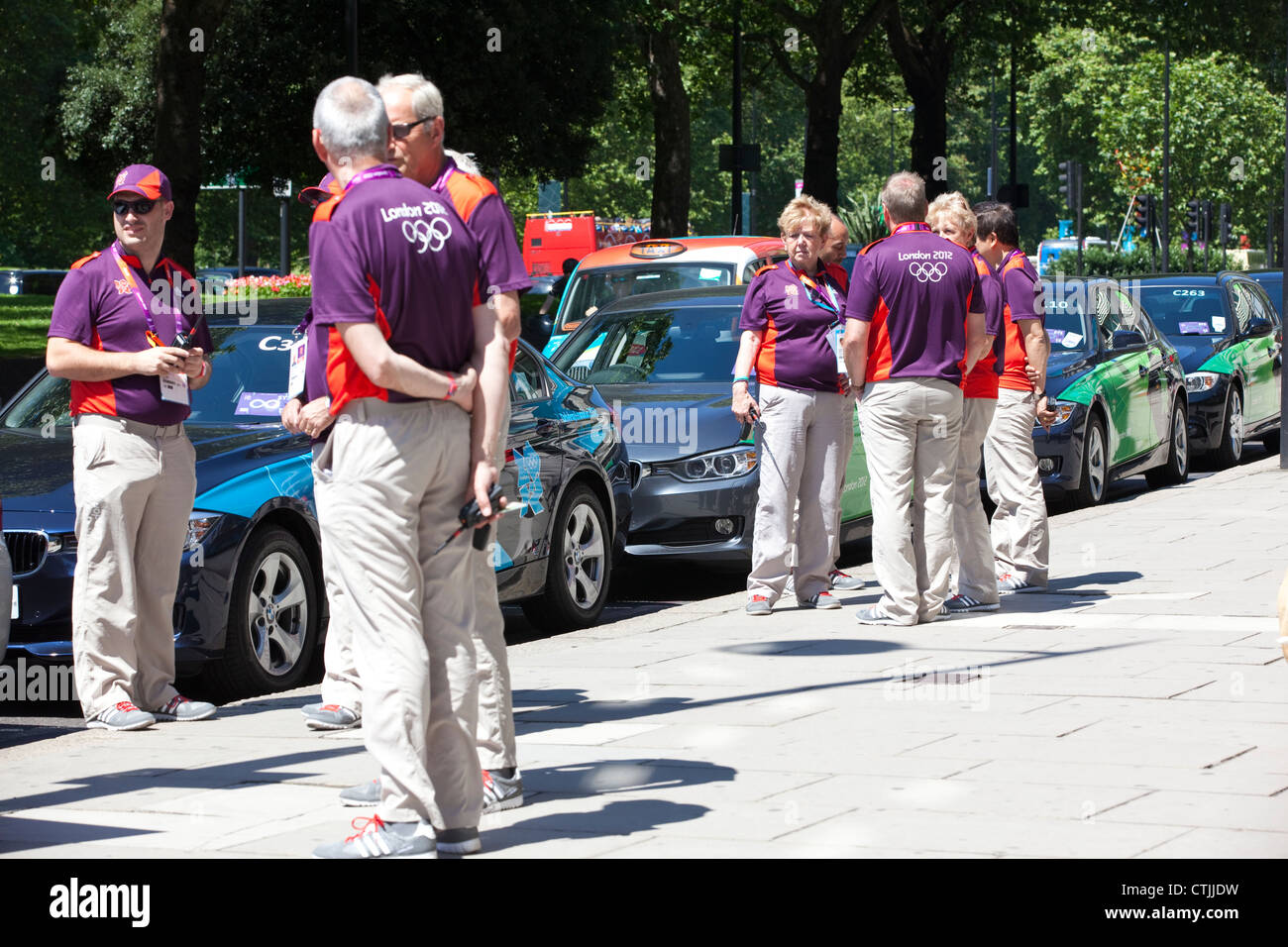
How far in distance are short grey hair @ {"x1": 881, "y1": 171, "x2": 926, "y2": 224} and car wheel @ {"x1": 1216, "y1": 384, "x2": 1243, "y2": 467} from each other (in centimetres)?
948

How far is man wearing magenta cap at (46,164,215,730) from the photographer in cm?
711

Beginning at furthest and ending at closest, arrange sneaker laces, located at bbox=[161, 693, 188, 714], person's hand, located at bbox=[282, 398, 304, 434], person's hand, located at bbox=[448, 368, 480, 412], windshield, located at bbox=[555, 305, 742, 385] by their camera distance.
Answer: windshield, located at bbox=[555, 305, 742, 385] → sneaker laces, located at bbox=[161, 693, 188, 714] → person's hand, located at bbox=[282, 398, 304, 434] → person's hand, located at bbox=[448, 368, 480, 412]

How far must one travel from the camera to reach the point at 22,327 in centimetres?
3644

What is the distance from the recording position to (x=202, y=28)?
21.2m

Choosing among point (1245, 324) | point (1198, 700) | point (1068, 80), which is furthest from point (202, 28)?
point (1068, 80)

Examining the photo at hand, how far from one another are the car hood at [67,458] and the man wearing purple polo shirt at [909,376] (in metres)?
2.55

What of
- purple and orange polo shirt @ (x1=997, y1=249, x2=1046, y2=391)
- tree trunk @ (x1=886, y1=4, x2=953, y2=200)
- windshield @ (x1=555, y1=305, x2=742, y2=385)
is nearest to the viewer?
purple and orange polo shirt @ (x1=997, y1=249, x2=1046, y2=391)

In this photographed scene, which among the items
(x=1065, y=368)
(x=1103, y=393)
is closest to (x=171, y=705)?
(x=1065, y=368)

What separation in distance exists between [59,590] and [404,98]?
9.86 feet

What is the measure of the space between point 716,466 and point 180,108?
39.5 ft

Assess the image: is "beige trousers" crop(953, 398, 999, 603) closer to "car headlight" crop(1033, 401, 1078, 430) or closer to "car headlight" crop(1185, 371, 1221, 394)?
"car headlight" crop(1033, 401, 1078, 430)

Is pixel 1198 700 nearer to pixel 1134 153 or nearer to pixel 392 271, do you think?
pixel 392 271

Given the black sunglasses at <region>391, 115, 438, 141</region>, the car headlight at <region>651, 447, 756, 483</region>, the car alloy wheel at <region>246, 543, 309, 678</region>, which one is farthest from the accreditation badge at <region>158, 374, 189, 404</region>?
the car headlight at <region>651, 447, 756, 483</region>

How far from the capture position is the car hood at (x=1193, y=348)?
17.7m
